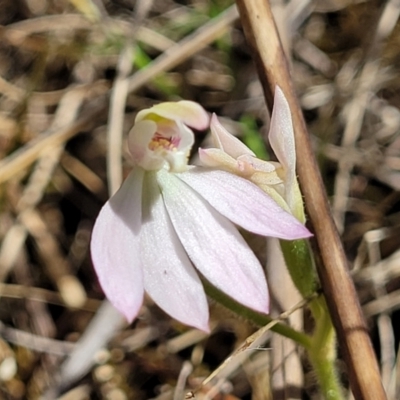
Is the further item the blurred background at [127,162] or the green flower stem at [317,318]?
the blurred background at [127,162]

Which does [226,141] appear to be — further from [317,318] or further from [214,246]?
[317,318]

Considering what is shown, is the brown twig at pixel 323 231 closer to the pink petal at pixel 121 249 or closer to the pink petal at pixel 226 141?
the pink petal at pixel 226 141

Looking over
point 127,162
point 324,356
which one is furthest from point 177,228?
point 127,162

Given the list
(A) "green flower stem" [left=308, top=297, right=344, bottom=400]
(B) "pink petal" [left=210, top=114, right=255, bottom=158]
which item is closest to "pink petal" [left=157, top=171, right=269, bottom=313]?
(B) "pink petal" [left=210, top=114, right=255, bottom=158]

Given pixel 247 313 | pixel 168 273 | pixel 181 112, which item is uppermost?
pixel 181 112

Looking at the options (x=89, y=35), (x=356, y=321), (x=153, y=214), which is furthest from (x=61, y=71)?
(x=356, y=321)

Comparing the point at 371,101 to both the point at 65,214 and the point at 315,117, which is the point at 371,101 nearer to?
the point at 315,117

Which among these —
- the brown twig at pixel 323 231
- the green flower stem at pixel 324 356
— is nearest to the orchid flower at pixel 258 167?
the brown twig at pixel 323 231
